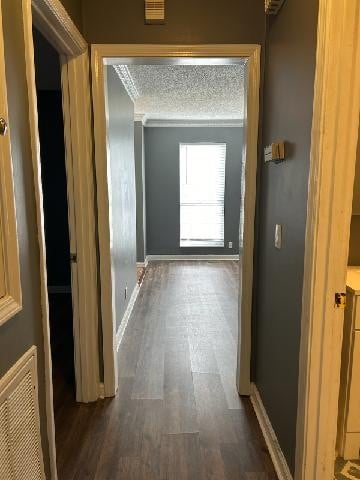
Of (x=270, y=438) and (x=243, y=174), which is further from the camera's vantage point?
(x=243, y=174)

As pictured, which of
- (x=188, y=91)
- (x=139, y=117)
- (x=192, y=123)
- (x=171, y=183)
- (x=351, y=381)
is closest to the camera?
(x=351, y=381)

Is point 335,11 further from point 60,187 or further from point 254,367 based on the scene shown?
point 60,187

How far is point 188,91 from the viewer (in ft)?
15.0

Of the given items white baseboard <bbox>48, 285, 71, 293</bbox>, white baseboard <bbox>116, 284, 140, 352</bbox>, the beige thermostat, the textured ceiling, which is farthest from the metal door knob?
white baseboard <bbox>48, 285, 71, 293</bbox>

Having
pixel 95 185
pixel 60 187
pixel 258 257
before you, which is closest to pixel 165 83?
pixel 60 187

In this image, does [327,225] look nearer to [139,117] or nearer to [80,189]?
[80,189]

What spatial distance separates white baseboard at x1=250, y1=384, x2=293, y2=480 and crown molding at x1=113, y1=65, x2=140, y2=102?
117 inches

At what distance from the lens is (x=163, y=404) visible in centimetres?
234

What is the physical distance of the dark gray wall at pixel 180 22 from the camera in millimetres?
2061

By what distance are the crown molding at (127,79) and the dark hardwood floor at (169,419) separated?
2535 millimetres

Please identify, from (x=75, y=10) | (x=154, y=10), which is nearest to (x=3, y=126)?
(x=75, y=10)

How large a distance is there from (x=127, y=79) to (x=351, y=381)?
140 inches

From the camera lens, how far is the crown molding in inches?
136

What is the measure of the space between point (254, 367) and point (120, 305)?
4.94 feet
